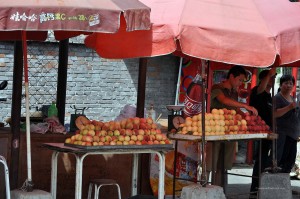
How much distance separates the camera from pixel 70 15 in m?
6.95

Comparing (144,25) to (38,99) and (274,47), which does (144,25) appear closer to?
(274,47)

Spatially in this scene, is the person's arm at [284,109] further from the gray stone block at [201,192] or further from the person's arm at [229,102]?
the gray stone block at [201,192]

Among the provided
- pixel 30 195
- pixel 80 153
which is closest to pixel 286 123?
pixel 80 153

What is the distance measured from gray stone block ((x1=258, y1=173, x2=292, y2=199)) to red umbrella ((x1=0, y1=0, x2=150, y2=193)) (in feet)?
10.1

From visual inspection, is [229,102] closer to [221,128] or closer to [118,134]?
[221,128]

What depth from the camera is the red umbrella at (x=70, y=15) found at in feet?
22.1

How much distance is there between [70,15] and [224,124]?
286 centimetres

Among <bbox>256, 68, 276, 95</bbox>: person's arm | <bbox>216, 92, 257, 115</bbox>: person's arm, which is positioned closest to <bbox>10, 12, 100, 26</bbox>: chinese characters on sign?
<bbox>216, 92, 257, 115</bbox>: person's arm

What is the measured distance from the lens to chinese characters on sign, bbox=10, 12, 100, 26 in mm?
6734

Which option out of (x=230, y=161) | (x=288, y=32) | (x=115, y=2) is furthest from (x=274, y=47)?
(x=230, y=161)

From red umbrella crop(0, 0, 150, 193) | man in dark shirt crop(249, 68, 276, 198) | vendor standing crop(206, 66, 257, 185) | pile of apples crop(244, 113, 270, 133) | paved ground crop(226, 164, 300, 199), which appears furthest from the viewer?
paved ground crop(226, 164, 300, 199)

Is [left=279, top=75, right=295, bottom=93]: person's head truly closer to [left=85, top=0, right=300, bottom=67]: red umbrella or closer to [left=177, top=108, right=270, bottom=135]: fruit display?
[left=177, top=108, right=270, bottom=135]: fruit display

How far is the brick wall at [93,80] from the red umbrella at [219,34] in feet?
13.8

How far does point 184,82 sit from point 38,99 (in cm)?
260
